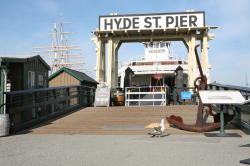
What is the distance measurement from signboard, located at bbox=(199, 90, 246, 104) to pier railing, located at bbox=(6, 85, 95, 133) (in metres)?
5.28

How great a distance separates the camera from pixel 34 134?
302 inches

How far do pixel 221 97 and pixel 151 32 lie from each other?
455 inches

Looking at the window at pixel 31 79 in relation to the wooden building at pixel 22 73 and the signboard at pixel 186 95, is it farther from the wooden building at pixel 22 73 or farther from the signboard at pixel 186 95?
the signboard at pixel 186 95

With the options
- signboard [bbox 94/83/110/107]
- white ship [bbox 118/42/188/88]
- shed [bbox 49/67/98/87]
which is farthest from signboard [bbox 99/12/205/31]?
white ship [bbox 118/42/188/88]

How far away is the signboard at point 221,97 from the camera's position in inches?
256

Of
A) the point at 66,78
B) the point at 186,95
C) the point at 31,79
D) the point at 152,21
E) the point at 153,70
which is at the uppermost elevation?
the point at 152,21

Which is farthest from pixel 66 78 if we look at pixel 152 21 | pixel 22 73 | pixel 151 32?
pixel 152 21

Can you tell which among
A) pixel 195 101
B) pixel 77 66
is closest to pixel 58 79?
pixel 195 101

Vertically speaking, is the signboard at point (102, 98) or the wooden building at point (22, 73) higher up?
the wooden building at point (22, 73)

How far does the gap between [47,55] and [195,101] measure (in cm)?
8897

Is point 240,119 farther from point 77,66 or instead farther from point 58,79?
point 77,66

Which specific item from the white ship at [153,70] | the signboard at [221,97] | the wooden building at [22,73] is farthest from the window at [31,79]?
the white ship at [153,70]

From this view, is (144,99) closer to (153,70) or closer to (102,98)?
(102,98)

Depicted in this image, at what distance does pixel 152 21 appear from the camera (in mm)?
17062
